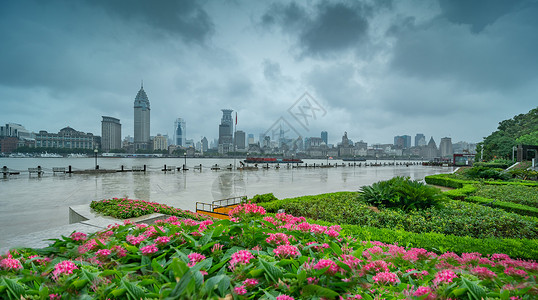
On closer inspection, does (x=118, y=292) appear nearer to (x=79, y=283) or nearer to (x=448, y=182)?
(x=79, y=283)

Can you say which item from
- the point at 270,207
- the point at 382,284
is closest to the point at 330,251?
the point at 382,284

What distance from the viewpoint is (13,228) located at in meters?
7.41

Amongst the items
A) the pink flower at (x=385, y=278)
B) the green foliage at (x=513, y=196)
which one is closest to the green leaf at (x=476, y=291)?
the pink flower at (x=385, y=278)

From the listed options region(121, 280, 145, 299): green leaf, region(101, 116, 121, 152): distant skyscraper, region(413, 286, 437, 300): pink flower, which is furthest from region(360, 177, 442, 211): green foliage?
region(101, 116, 121, 152): distant skyscraper

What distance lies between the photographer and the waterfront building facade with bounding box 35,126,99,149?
141375 mm

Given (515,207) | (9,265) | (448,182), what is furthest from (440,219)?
(448,182)

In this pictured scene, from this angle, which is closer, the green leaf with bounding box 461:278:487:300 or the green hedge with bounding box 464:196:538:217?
the green leaf with bounding box 461:278:487:300

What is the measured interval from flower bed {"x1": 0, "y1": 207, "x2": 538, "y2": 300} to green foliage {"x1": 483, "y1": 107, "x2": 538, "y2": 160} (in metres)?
55.1

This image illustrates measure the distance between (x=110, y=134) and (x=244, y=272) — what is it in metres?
184

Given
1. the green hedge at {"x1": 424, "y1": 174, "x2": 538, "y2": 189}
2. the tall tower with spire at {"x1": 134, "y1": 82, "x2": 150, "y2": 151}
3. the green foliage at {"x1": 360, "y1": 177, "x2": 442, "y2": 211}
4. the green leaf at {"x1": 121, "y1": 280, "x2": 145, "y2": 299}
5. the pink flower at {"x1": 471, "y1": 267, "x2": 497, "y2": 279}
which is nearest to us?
the green leaf at {"x1": 121, "y1": 280, "x2": 145, "y2": 299}

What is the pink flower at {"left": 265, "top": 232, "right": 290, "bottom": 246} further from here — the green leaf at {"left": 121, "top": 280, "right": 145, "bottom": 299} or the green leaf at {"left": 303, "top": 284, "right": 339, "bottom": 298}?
the green leaf at {"left": 121, "top": 280, "right": 145, "bottom": 299}

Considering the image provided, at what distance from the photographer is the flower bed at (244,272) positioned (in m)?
1.46

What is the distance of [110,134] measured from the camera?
6171 inches

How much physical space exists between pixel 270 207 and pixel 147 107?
8195 inches
